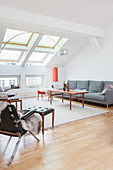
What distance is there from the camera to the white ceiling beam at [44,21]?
4.04 metres

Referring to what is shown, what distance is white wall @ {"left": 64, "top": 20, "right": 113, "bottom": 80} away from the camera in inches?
245

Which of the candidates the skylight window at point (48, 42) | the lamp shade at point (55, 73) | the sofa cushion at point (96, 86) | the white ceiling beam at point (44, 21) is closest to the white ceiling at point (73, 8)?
the white ceiling beam at point (44, 21)

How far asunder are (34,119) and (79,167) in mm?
Result: 1050


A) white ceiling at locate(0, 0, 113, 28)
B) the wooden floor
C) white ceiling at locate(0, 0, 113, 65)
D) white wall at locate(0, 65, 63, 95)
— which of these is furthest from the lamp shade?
the wooden floor

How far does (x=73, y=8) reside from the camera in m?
4.63

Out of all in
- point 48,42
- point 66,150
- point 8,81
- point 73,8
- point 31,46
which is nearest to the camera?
point 66,150

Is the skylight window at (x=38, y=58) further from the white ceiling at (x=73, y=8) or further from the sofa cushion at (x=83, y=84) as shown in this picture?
the white ceiling at (x=73, y=8)

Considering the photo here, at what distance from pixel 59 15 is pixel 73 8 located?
460mm

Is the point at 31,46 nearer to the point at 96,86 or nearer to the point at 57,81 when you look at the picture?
the point at 57,81

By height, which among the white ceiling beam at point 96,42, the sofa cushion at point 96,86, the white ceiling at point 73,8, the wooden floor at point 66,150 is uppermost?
the white ceiling at point 73,8

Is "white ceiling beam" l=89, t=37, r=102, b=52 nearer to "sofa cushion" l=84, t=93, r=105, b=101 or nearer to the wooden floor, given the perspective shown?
"sofa cushion" l=84, t=93, r=105, b=101

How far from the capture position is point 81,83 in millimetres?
7047

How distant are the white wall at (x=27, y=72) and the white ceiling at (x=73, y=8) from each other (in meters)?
3.31

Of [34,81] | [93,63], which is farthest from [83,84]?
[34,81]
